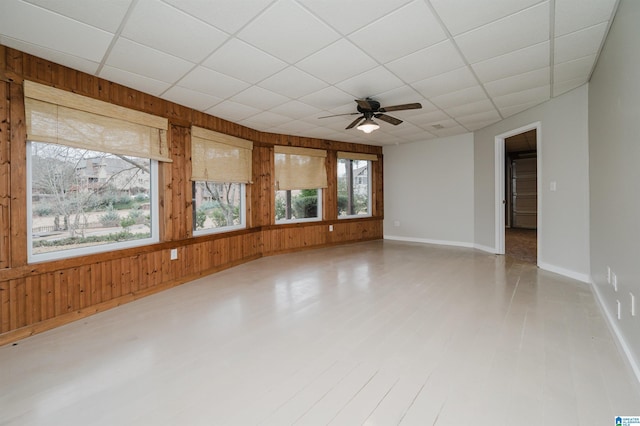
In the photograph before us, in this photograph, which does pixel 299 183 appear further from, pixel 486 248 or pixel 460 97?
pixel 486 248

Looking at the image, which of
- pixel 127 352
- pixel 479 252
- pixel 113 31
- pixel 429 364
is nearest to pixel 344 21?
pixel 113 31

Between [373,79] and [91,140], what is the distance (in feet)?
10.1

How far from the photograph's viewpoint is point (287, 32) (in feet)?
7.50

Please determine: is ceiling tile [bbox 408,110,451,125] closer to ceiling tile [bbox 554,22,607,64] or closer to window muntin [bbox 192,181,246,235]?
ceiling tile [bbox 554,22,607,64]

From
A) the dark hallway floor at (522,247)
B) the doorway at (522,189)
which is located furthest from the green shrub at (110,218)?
the doorway at (522,189)

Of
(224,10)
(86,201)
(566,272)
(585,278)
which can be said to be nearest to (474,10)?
(224,10)

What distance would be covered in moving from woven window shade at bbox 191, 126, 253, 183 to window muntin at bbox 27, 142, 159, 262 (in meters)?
0.67

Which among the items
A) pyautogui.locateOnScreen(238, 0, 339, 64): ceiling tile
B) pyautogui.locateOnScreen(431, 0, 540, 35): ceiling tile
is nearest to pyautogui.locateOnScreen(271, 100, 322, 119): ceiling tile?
pyautogui.locateOnScreen(238, 0, 339, 64): ceiling tile

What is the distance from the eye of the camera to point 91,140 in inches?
114

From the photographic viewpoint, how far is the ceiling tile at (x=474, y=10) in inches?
78.3

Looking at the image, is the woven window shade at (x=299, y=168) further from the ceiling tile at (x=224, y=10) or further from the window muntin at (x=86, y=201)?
the ceiling tile at (x=224, y=10)

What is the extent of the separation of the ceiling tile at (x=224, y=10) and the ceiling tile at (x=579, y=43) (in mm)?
2552

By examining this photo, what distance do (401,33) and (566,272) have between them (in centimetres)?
384

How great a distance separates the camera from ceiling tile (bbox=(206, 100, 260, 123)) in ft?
13.0
